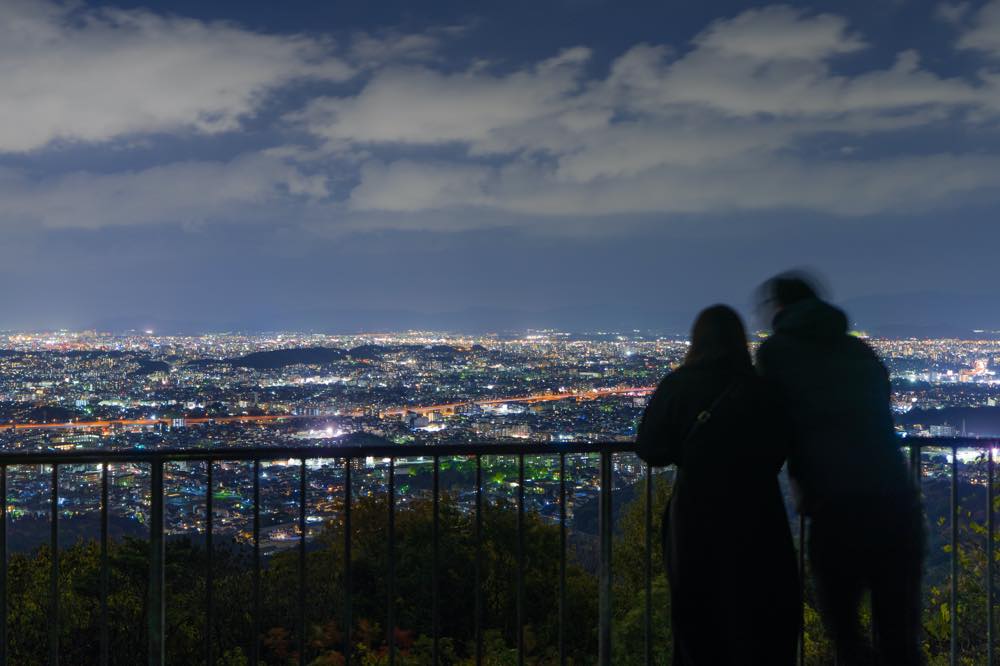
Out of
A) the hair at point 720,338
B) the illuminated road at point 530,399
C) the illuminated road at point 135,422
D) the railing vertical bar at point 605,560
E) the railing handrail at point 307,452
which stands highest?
the hair at point 720,338

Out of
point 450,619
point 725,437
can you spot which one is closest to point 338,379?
point 450,619

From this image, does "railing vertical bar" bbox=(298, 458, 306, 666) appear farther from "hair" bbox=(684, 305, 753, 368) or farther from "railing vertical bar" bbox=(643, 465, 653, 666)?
"hair" bbox=(684, 305, 753, 368)

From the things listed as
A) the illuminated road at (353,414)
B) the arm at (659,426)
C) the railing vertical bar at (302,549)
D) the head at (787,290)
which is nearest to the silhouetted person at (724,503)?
the arm at (659,426)

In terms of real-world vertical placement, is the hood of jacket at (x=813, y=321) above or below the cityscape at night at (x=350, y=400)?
above

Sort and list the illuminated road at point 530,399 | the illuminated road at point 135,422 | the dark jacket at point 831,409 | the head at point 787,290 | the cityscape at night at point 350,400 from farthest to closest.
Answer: the illuminated road at point 530,399, the illuminated road at point 135,422, the cityscape at night at point 350,400, the head at point 787,290, the dark jacket at point 831,409

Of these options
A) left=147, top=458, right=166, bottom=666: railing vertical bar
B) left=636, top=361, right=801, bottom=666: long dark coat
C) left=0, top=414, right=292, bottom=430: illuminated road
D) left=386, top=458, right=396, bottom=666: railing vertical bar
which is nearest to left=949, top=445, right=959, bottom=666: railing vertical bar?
left=636, top=361, right=801, bottom=666: long dark coat

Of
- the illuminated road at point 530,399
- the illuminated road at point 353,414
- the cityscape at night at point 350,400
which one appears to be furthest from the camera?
the illuminated road at point 530,399

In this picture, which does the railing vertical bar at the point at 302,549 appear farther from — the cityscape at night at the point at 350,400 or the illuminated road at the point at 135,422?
the illuminated road at the point at 135,422
